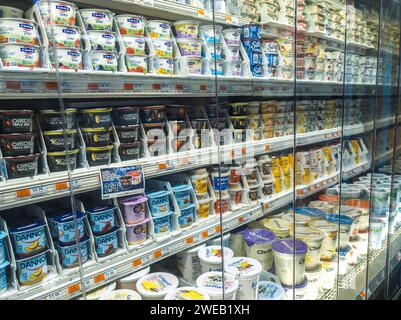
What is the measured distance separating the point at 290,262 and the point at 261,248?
144 millimetres

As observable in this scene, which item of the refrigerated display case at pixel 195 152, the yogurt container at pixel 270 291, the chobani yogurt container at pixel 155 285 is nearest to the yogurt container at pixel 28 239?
Result: the refrigerated display case at pixel 195 152

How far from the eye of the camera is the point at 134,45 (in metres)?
1.24

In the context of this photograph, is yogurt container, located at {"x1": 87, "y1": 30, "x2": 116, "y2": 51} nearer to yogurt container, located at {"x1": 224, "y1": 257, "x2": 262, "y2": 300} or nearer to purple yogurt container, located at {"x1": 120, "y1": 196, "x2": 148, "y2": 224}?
purple yogurt container, located at {"x1": 120, "y1": 196, "x2": 148, "y2": 224}

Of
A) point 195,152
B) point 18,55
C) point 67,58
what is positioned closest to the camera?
point 18,55

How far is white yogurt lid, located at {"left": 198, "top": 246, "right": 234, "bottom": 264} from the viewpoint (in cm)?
132

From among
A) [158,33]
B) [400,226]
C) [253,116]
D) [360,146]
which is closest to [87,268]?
[158,33]

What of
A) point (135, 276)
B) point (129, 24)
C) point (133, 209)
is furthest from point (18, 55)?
point (135, 276)

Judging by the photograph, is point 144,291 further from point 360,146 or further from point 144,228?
point 360,146

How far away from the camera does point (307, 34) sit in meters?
2.16

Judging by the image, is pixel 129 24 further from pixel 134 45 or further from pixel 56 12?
pixel 56 12

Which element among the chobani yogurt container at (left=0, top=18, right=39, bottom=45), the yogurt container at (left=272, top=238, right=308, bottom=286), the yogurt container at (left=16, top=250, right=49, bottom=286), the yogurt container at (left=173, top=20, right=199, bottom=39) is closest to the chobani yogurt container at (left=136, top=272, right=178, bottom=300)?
the yogurt container at (left=16, top=250, right=49, bottom=286)

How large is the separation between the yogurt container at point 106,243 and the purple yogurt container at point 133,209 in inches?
2.8

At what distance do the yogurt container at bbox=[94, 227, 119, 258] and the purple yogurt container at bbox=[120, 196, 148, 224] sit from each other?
7cm

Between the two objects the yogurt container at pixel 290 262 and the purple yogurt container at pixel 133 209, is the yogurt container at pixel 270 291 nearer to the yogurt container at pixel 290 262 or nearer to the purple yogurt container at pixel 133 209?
the yogurt container at pixel 290 262
